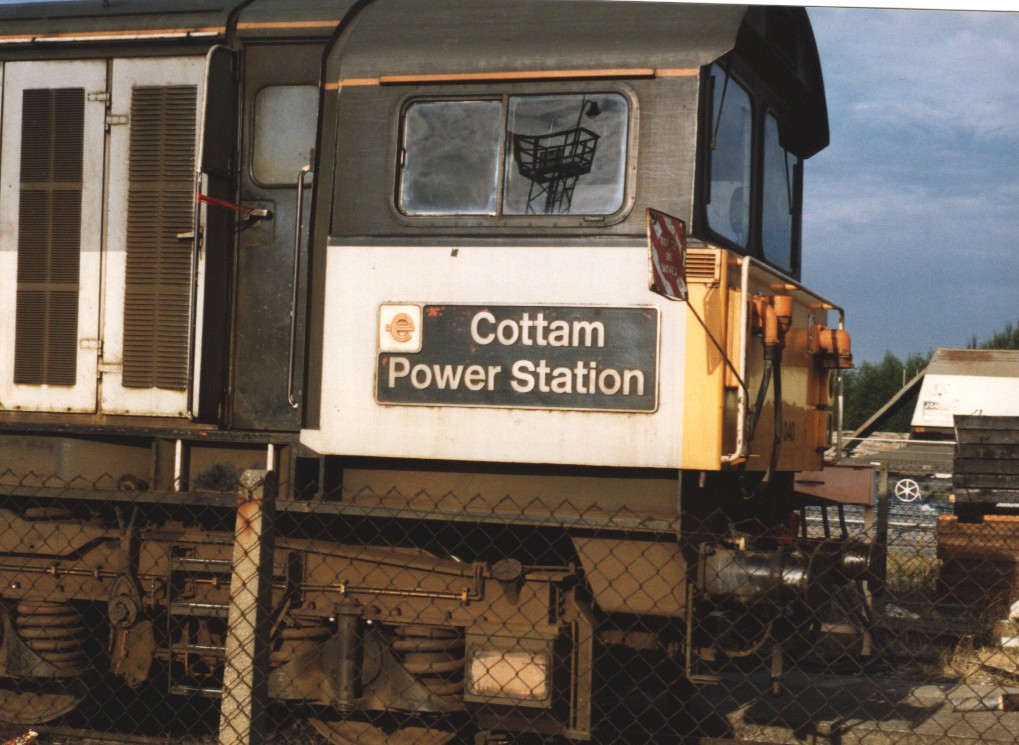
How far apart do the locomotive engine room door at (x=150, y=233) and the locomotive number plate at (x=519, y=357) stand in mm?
1323

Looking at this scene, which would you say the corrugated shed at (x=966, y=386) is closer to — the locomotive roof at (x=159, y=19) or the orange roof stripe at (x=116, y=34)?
the locomotive roof at (x=159, y=19)

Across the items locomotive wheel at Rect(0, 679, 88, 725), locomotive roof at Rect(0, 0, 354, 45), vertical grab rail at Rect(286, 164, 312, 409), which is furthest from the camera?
locomotive wheel at Rect(0, 679, 88, 725)

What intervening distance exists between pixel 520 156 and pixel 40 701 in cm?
405

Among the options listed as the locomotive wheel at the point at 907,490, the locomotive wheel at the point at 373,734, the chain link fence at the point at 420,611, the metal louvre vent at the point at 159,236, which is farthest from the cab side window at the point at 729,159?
the locomotive wheel at the point at 907,490

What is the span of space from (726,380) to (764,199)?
164 centimetres

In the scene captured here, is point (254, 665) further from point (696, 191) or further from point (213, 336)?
point (696, 191)

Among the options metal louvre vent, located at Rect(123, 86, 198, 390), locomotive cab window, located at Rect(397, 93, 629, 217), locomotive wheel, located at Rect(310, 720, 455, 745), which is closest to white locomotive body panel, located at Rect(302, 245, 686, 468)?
locomotive cab window, located at Rect(397, 93, 629, 217)

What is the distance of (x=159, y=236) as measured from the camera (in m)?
6.46

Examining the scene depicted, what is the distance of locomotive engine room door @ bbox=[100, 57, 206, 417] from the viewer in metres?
6.42

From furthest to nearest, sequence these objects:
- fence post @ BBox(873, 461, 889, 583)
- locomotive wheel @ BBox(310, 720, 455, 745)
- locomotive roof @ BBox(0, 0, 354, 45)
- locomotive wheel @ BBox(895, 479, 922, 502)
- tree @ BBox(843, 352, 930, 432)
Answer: tree @ BBox(843, 352, 930, 432) < locomotive wheel @ BBox(895, 479, 922, 502) < fence post @ BBox(873, 461, 889, 583) < locomotive roof @ BBox(0, 0, 354, 45) < locomotive wheel @ BBox(310, 720, 455, 745)

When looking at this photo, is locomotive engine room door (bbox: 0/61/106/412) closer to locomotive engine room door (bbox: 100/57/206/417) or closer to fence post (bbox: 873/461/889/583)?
locomotive engine room door (bbox: 100/57/206/417)

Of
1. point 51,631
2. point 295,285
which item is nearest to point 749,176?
point 295,285

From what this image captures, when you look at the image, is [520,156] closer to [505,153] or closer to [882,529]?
[505,153]

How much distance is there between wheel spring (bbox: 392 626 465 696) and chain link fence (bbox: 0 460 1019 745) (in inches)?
0.4
